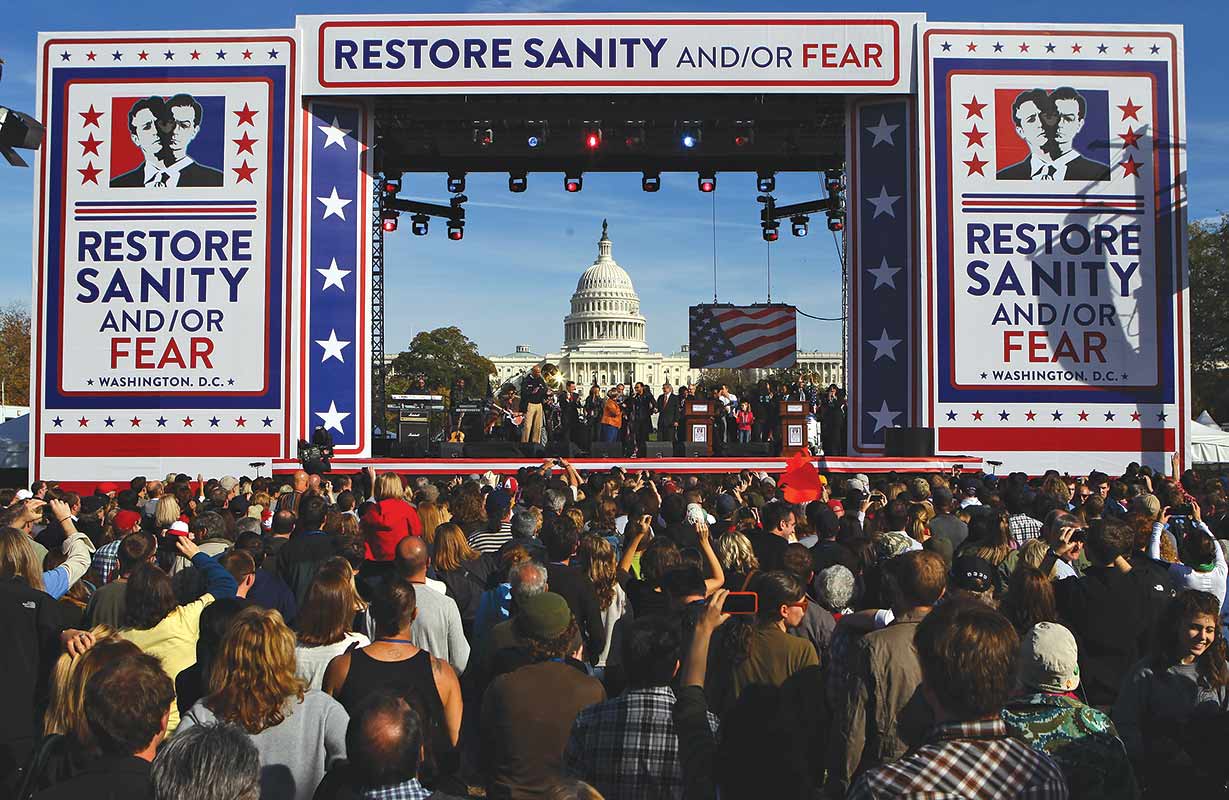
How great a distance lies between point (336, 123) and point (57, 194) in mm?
4899

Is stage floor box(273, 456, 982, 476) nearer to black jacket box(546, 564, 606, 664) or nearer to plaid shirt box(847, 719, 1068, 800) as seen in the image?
black jacket box(546, 564, 606, 664)

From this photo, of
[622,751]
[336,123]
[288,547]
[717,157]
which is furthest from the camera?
[717,157]

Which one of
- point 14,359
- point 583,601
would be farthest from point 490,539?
point 14,359

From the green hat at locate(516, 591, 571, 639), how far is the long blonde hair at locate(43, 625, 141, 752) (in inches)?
52.8

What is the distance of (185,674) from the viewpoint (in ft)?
15.5

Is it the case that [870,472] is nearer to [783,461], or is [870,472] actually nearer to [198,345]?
[783,461]

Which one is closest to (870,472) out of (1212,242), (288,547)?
(288,547)

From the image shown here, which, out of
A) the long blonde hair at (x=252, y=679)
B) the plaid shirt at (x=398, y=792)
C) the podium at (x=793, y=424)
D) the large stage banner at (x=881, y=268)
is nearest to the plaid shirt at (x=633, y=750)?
the plaid shirt at (x=398, y=792)

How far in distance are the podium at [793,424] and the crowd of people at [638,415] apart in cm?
25

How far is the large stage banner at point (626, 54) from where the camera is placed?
63.3ft

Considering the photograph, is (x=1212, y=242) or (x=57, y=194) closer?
(x=57, y=194)

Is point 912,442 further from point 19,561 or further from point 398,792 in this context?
point 398,792

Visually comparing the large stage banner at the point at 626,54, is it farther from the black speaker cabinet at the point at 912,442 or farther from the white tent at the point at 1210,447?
the white tent at the point at 1210,447

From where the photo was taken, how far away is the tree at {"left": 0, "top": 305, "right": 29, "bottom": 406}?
56650 mm
